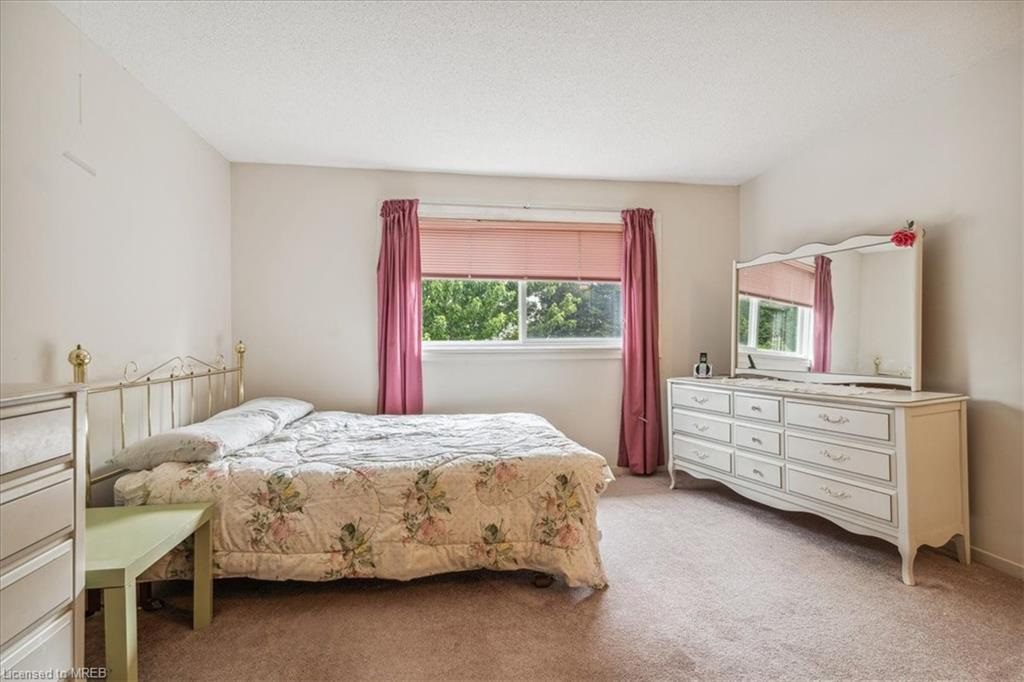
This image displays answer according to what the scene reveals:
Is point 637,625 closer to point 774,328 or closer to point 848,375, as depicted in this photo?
point 848,375

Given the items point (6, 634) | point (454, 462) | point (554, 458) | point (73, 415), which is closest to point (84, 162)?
point (73, 415)

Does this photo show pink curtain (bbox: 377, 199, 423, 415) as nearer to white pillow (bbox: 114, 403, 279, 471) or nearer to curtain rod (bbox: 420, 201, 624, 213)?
curtain rod (bbox: 420, 201, 624, 213)

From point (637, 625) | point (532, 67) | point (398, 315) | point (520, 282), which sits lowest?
point (637, 625)

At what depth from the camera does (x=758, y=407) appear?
2799 millimetres

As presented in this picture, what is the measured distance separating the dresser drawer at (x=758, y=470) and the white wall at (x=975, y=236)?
0.85m

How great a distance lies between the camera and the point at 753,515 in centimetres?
292

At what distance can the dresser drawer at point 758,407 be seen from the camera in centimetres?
269

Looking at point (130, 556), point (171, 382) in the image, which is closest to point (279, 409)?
point (171, 382)

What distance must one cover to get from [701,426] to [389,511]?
7.16 ft

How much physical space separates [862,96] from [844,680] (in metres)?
2.78

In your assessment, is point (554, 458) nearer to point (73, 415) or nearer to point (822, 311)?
point (73, 415)

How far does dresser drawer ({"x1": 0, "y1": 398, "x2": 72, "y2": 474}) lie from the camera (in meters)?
1.00

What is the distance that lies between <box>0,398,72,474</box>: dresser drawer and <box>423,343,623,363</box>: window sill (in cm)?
256

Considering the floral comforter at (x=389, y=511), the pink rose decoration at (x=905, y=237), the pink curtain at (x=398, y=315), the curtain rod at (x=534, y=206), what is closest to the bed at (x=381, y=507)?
the floral comforter at (x=389, y=511)
